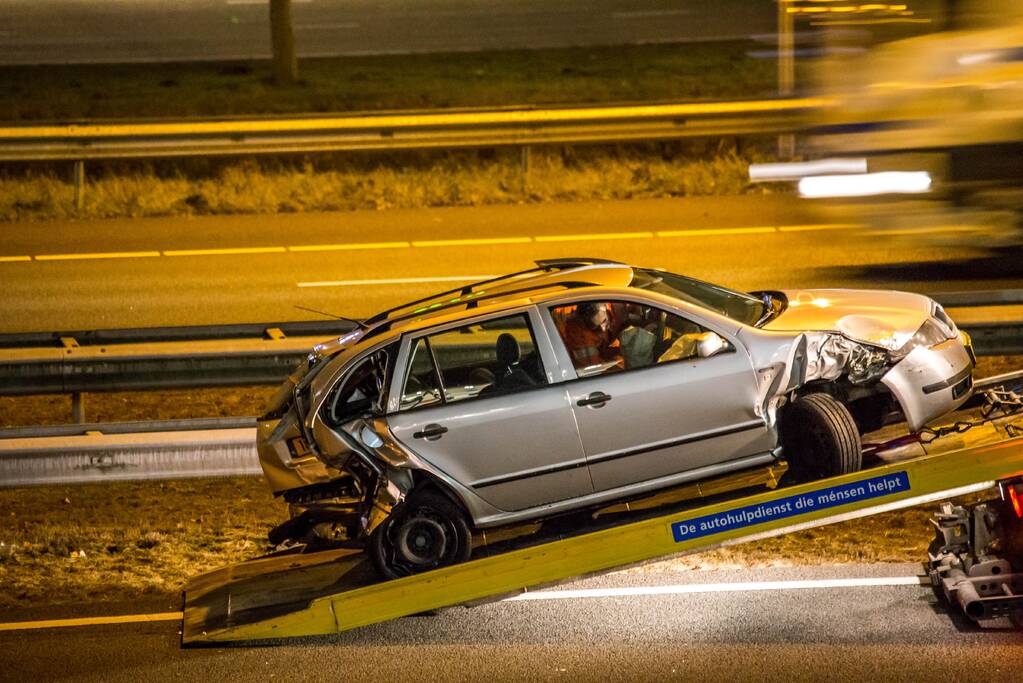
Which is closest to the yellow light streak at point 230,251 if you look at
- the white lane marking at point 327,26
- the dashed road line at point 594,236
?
the dashed road line at point 594,236

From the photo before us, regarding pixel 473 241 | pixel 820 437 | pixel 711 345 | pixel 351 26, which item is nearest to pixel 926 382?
pixel 820 437

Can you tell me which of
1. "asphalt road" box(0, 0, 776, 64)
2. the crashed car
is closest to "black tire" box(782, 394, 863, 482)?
the crashed car

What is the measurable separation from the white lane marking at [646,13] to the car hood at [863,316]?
71.1ft

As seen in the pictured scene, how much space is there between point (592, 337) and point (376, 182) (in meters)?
11.4

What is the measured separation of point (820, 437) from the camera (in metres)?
7.38

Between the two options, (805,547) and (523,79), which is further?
(523,79)

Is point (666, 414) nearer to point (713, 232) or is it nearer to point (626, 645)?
point (626, 645)

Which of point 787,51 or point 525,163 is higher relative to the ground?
point 787,51

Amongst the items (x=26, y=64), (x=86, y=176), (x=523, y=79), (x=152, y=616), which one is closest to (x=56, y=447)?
(x=152, y=616)

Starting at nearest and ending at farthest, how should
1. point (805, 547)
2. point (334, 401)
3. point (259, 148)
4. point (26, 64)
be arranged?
point (334, 401) → point (805, 547) → point (259, 148) → point (26, 64)

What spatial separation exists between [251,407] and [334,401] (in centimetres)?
427

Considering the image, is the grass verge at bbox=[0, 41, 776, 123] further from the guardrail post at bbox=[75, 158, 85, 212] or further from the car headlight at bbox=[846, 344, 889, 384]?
the car headlight at bbox=[846, 344, 889, 384]

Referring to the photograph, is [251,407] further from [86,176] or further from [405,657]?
[86,176]

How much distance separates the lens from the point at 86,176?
62.7ft
